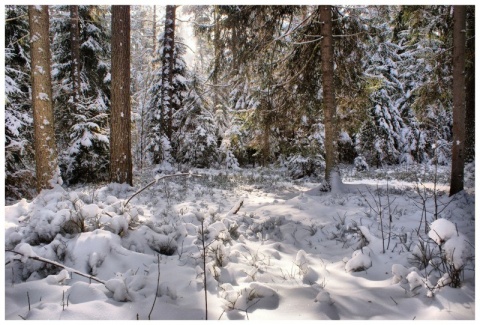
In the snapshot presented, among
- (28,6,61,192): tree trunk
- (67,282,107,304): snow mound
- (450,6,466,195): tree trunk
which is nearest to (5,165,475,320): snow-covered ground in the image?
(67,282,107,304): snow mound

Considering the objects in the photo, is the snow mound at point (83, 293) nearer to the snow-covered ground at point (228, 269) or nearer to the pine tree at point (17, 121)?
the snow-covered ground at point (228, 269)

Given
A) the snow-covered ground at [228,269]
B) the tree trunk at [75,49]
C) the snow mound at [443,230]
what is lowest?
the snow-covered ground at [228,269]

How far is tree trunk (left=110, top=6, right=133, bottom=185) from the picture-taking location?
7137 millimetres

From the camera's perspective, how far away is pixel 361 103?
8766 millimetres

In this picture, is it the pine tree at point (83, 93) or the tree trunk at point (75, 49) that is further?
the tree trunk at point (75, 49)

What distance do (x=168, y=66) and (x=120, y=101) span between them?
877 cm

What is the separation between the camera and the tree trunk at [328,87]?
741cm

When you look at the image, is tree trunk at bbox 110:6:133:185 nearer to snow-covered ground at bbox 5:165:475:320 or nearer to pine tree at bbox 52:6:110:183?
pine tree at bbox 52:6:110:183

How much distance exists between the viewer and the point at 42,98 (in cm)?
621

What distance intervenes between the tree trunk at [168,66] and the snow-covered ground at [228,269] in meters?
11.6

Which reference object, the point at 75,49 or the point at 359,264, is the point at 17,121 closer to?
the point at 75,49

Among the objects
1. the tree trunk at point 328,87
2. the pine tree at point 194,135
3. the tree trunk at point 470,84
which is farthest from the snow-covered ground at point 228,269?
the pine tree at point 194,135

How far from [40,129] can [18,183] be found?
2.92 meters

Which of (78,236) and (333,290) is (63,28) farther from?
(333,290)
